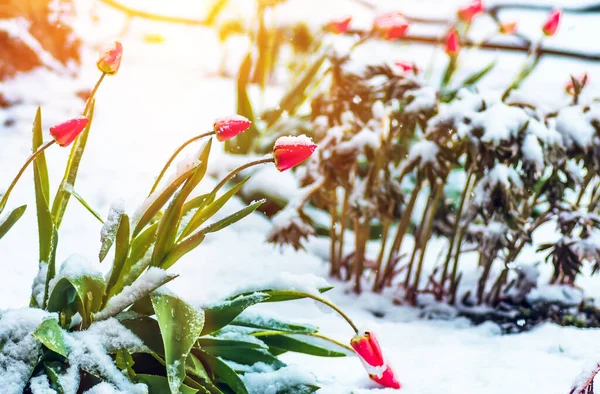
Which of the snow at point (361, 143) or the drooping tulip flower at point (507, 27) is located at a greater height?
the drooping tulip flower at point (507, 27)

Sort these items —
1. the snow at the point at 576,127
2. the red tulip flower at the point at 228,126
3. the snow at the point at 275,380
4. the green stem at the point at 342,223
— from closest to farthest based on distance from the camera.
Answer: the red tulip flower at the point at 228,126
the snow at the point at 275,380
the snow at the point at 576,127
the green stem at the point at 342,223

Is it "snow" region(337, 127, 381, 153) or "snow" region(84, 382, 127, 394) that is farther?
"snow" region(337, 127, 381, 153)

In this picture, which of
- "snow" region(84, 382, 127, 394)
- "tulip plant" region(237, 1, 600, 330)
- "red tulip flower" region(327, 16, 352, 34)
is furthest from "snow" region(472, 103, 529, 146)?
"snow" region(84, 382, 127, 394)

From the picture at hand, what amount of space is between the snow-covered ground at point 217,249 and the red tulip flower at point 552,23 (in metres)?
0.23

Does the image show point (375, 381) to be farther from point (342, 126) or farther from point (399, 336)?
point (342, 126)

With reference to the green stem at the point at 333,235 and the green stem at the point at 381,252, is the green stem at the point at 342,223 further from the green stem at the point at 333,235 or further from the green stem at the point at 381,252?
the green stem at the point at 381,252

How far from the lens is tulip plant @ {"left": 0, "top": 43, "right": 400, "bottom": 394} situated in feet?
3.09

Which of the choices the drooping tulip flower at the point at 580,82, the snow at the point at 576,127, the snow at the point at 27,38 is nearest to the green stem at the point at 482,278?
the snow at the point at 576,127

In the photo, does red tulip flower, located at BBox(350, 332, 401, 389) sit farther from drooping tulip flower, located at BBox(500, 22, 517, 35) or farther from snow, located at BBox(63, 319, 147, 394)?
drooping tulip flower, located at BBox(500, 22, 517, 35)

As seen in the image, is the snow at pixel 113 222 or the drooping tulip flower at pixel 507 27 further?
the drooping tulip flower at pixel 507 27

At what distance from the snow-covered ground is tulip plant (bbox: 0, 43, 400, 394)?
97 millimetres

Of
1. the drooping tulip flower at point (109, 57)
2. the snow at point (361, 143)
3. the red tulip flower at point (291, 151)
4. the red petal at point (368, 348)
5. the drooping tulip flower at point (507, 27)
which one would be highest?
the drooping tulip flower at point (507, 27)

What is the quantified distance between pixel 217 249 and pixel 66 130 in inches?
49.0

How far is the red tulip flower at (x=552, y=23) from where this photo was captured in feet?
6.45
